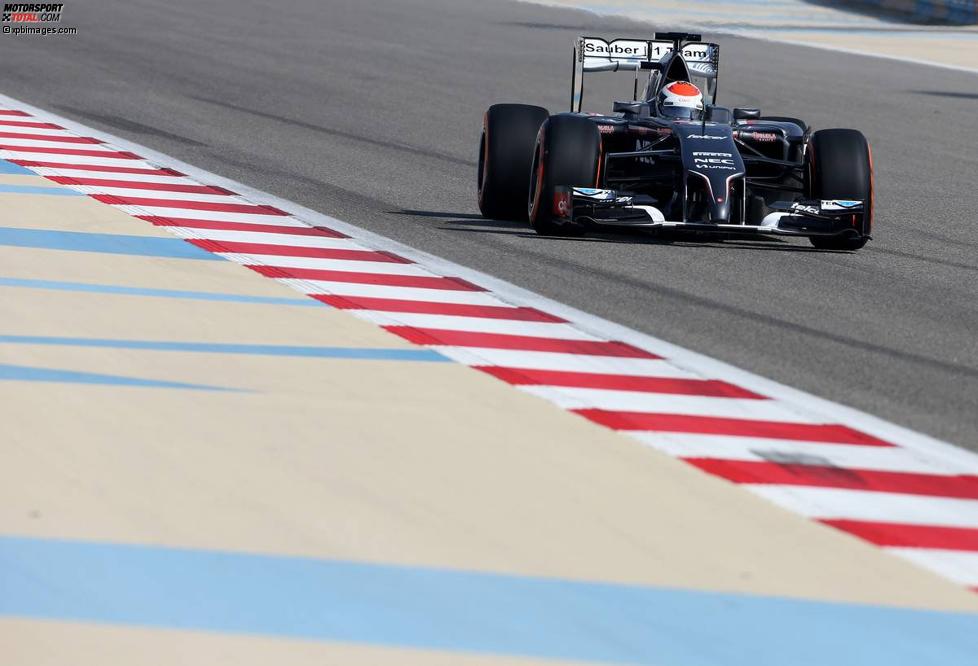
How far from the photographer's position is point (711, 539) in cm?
480

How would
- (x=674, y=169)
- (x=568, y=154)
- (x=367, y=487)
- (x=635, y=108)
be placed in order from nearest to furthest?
(x=367, y=487)
(x=568, y=154)
(x=674, y=169)
(x=635, y=108)

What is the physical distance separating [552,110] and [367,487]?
14.6m

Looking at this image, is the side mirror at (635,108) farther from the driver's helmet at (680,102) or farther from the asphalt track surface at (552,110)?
the asphalt track surface at (552,110)

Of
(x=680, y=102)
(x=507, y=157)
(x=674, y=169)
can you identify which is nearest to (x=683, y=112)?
(x=680, y=102)

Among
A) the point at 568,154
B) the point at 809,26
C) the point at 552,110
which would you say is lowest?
the point at 552,110

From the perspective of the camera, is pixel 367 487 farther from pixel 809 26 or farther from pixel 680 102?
pixel 809 26

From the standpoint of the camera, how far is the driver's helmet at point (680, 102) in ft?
35.0

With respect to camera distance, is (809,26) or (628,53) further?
(809,26)

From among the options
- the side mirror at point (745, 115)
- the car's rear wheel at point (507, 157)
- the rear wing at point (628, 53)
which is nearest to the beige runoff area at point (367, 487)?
the car's rear wheel at point (507, 157)

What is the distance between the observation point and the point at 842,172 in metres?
10.0

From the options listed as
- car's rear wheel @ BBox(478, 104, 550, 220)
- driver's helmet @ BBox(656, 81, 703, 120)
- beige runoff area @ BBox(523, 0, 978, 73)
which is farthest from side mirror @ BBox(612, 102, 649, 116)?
beige runoff area @ BBox(523, 0, 978, 73)

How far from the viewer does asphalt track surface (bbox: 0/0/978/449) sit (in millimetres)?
7711

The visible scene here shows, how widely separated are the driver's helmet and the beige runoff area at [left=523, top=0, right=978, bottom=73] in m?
18.0

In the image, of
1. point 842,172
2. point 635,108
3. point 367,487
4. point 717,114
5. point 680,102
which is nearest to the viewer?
point 367,487
